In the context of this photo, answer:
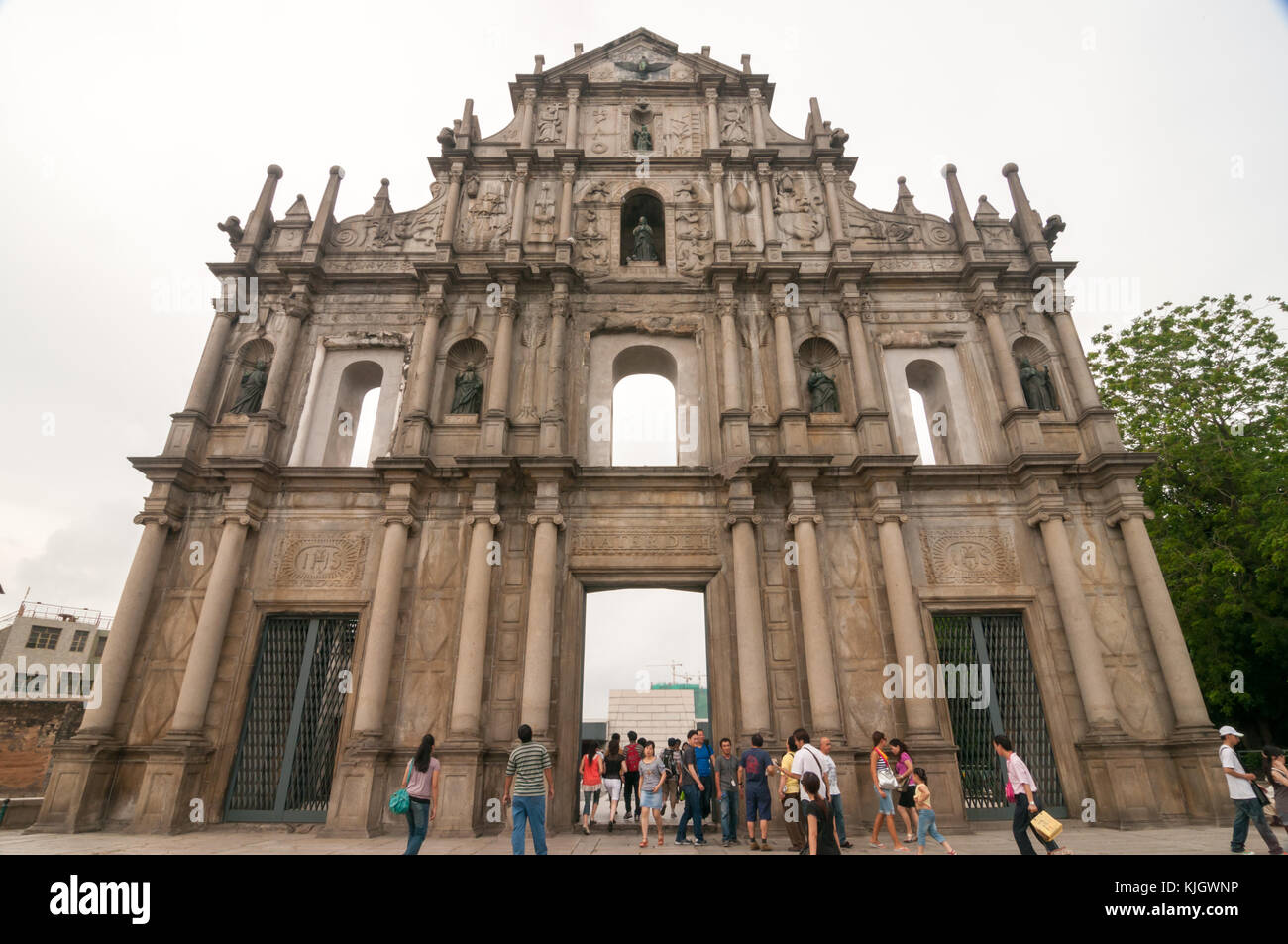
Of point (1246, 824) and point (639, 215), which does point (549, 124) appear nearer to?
point (639, 215)

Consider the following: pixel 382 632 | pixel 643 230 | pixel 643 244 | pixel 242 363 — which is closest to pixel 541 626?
pixel 382 632

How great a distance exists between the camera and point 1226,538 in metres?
18.9

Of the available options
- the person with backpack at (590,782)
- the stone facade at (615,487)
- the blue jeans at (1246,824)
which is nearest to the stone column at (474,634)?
the stone facade at (615,487)

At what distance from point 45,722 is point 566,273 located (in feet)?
90.2

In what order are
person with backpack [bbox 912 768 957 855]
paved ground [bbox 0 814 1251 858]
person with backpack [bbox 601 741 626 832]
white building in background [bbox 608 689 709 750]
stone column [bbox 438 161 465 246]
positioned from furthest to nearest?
white building in background [bbox 608 689 709 750]
stone column [bbox 438 161 465 246]
person with backpack [bbox 601 741 626 832]
person with backpack [bbox 912 768 957 855]
paved ground [bbox 0 814 1251 858]

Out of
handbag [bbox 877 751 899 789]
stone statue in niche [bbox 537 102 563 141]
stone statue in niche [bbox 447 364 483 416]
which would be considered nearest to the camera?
handbag [bbox 877 751 899 789]

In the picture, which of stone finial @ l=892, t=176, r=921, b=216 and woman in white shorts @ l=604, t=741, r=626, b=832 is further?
stone finial @ l=892, t=176, r=921, b=216

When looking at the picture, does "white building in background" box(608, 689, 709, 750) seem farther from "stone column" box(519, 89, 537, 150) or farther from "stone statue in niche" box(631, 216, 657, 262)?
"stone column" box(519, 89, 537, 150)

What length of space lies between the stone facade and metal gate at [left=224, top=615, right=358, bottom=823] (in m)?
0.26

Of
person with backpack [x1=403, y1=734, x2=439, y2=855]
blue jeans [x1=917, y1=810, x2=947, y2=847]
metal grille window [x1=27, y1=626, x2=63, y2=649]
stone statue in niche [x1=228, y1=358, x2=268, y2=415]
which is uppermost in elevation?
metal grille window [x1=27, y1=626, x2=63, y2=649]

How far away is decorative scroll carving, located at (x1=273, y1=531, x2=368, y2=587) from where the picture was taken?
13266mm

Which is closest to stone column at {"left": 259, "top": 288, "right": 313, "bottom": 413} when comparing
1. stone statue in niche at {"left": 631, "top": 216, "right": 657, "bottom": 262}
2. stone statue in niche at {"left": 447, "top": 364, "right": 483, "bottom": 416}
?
stone statue in niche at {"left": 447, "top": 364, "right": 483, "bottom": 416}
